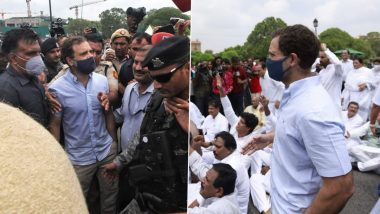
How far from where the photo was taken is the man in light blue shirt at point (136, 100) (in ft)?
6.02

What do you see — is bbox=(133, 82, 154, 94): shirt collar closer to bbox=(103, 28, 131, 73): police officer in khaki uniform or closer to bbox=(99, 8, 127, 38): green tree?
bbox=(99, 8, 127, 38): green tree

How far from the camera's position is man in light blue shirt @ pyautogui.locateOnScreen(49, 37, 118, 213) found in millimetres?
2041

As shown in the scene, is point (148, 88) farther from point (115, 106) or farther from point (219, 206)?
point (219, 206)

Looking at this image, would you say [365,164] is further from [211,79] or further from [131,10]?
[131,10]

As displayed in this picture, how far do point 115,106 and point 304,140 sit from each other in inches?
40.3

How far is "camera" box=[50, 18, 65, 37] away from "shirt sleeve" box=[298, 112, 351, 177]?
4.01 ft

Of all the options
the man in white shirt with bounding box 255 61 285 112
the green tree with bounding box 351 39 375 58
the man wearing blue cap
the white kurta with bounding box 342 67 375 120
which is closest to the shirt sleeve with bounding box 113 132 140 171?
the man wearing blue cap

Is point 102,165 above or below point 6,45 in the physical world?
below

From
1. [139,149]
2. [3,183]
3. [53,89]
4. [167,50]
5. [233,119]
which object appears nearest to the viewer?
[3,183]

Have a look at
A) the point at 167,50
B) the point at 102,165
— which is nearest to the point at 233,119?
the point at 102,165

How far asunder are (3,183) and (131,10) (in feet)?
4.58

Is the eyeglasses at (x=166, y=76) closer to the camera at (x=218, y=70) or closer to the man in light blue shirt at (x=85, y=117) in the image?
the man in light blue shirt at (x=85, y=117)

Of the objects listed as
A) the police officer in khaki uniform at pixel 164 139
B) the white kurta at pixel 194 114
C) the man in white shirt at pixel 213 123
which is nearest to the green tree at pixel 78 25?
the police officer in khaki uniform at pixel 164 139

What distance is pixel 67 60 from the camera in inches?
83.4
